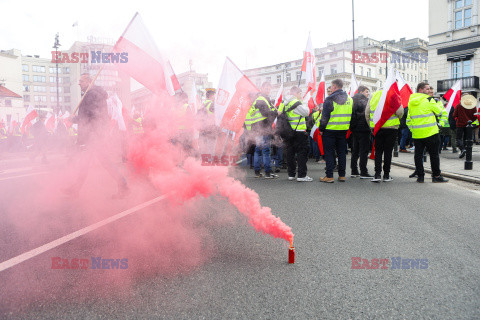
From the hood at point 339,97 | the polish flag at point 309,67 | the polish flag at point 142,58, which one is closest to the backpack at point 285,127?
the hood at point 339,97

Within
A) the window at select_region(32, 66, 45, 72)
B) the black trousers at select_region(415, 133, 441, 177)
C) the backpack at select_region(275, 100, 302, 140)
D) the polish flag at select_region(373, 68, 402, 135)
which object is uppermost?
the window at select_region(32, 66, 45, 72)

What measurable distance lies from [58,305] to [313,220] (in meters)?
2.97

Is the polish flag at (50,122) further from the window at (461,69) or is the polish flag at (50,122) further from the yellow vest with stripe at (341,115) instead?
the window at (461,69)

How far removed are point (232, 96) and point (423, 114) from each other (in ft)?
12.4

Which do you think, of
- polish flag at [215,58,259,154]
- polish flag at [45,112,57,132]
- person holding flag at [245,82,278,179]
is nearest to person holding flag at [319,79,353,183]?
person holding flag at [245,82,278,179]

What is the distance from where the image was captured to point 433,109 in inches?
280

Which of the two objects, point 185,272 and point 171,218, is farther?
point 171,218

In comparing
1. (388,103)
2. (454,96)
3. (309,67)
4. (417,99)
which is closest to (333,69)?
(454,96)

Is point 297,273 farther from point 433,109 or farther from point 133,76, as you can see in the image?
point 433,109

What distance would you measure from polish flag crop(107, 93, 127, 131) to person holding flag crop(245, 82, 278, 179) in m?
2.71

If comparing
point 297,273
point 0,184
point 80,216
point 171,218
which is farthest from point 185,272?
point 0,184

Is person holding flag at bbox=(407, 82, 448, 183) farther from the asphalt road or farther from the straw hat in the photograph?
the straw hat

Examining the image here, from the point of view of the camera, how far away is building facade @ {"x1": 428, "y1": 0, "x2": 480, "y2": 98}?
1158 inches

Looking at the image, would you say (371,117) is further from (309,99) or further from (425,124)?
(309,99)
